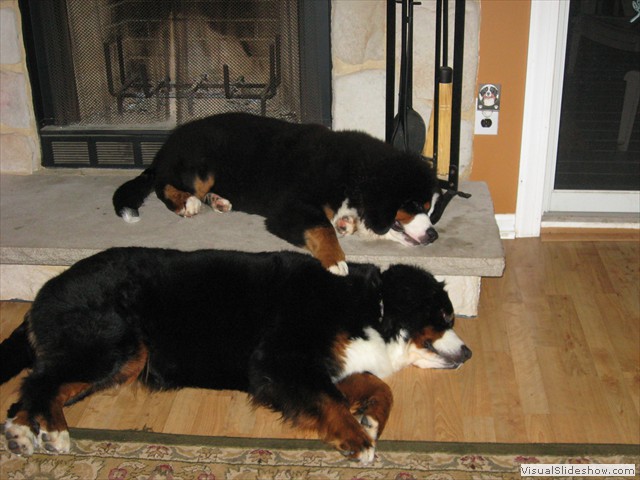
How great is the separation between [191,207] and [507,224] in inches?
52.5

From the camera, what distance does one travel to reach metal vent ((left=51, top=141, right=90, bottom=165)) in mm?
3256

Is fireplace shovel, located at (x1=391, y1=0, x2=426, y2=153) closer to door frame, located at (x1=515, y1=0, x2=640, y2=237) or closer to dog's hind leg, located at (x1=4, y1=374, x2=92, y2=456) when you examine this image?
door frame, located at (x1=515, y1=0, x2=640, y2=237)

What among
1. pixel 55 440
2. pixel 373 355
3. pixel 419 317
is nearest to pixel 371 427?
pixel 373 355

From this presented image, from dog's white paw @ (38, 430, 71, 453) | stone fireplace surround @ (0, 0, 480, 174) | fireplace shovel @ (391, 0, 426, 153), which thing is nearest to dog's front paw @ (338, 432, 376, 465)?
dog's white paw @ (38, 430, 71, 453)

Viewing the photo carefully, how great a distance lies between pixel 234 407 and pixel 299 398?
35cm

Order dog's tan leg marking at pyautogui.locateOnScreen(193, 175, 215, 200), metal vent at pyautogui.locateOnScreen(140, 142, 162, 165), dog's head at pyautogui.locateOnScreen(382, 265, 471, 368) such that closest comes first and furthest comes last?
dog's head at pyautogui.locateOnScreen(382, 265, 471, 368)
dog's tan leg marking at pyautogui.locateOnScreen(193, 175, 215, 200)
metal vent at pyautogui.locateOnScreen(140, 142, 162, 165)

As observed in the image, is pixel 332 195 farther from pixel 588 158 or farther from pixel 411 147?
pixel 588 158

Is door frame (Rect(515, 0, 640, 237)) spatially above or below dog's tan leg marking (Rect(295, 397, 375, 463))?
above

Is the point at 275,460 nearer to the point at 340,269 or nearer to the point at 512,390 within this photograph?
the point at 340,269

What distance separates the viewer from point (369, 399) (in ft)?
7.11

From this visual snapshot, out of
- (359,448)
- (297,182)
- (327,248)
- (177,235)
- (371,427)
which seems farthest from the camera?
(177,235)

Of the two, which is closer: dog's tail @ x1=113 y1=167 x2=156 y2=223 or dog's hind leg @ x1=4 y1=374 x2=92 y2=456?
dog's hind leg @ x1=4 y1=374 x2=92 y2=456

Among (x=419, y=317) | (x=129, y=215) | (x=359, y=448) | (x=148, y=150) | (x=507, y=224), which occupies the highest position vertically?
(x=148, y=150)

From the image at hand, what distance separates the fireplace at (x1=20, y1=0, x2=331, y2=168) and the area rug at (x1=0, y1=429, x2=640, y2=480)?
1.44 meters
